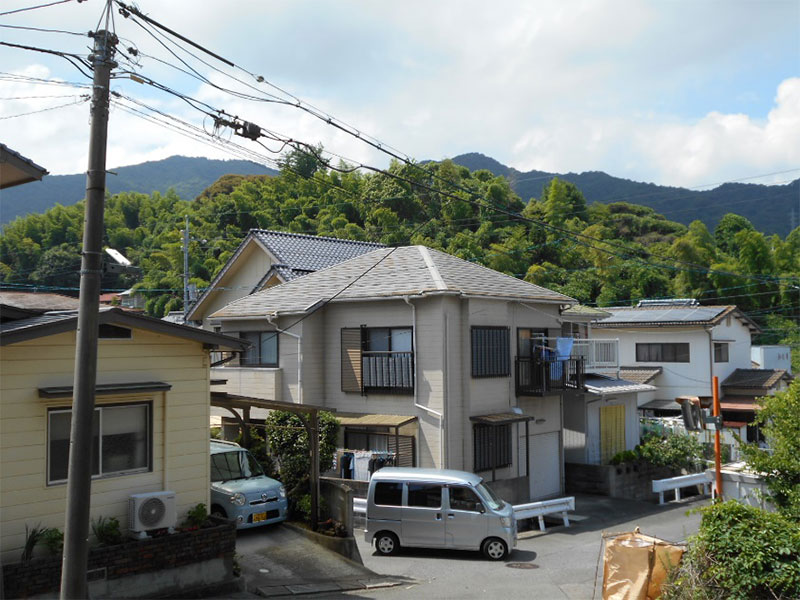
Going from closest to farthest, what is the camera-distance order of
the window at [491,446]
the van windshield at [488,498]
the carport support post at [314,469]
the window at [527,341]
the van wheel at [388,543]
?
the carport support post at [314,469], the van windshield at [488,498], the van wheel at [388,543], the window at [491,446], the window at [527,341]

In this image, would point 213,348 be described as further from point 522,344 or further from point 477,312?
point 522,344

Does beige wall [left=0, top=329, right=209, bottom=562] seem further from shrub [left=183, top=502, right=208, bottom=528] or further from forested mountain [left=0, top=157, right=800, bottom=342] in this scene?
forested mountain [left=0, top=157, right=800, bottom=342]

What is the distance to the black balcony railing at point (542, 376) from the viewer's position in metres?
21.3

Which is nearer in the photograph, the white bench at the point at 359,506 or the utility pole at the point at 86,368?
the utility pole at the point at 86,368

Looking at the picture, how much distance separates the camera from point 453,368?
63.2 feet

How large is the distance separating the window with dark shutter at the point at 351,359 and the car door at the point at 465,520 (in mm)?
6340

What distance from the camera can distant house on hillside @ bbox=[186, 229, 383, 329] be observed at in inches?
1147

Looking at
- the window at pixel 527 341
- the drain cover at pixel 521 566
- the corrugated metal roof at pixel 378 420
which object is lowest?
the drain cover at pixel 521 566

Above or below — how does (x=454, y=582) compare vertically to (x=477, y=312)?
below

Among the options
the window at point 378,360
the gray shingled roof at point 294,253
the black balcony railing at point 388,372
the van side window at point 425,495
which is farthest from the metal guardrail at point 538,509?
the gray shingled roof at point 294,253

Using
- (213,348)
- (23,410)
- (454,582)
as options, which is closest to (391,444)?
(454,582)

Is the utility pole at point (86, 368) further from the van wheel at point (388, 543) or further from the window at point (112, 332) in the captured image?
the van wheel at point (388, 543)

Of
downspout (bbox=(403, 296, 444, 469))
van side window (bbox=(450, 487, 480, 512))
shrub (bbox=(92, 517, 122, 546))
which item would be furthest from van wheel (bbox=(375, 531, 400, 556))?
shrub (bbox=(92, 517, 122, 546))

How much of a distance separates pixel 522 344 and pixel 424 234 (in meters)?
32.8
